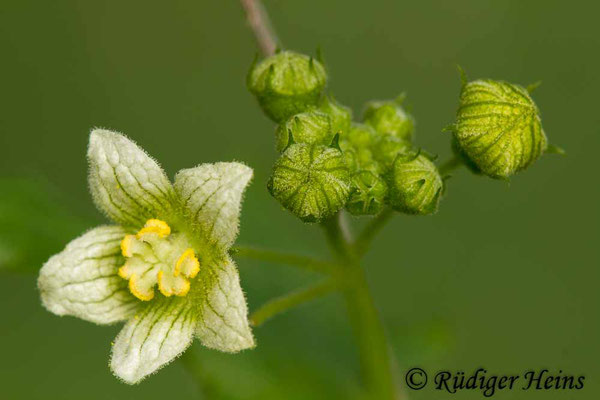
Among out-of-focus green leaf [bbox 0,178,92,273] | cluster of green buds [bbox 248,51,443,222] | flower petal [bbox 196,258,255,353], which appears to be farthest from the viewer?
out-of-focus green leaf [bbox 0,178,92,273]

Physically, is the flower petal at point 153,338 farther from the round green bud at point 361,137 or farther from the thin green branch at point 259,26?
the thin green branch at point 259,26

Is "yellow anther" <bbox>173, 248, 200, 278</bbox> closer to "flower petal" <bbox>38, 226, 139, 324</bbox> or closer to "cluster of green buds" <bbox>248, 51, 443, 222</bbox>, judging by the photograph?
"flower petal" <bbox>38, 226, 139, 324</bbox>

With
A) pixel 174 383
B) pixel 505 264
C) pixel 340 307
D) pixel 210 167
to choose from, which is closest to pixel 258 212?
pixel 340 307

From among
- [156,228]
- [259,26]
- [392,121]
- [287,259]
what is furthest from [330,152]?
[156,228]

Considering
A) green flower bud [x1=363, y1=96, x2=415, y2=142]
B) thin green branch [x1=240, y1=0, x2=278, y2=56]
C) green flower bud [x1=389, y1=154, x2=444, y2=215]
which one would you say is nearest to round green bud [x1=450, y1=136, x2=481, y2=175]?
green flower bud [x1=389, y1=154, x2=444, y2=215]

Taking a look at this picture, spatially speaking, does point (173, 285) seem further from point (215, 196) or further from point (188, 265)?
point (215, 196)

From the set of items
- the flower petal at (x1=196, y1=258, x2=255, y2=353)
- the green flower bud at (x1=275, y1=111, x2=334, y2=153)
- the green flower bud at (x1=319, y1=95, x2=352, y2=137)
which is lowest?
the flower petal at (x1=196, y1=258, x2=255, y2=353)

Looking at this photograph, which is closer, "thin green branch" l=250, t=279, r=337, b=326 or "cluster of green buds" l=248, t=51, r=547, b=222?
"cluster of green buds" l=248, t=51, r=547, b=222

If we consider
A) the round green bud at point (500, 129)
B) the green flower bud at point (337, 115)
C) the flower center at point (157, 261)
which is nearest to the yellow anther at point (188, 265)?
the flower center at point (157, 261)
